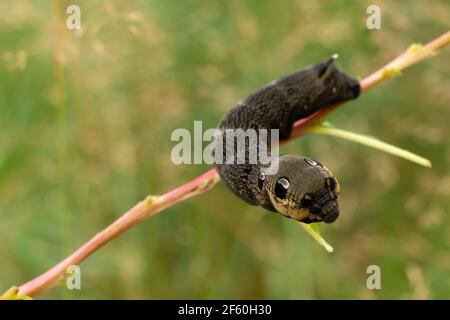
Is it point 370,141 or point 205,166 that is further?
point 205,166

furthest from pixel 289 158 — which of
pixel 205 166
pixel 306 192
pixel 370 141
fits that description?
pixel 205 166

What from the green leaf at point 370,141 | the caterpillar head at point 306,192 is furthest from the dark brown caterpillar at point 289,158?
the green leaf at point 370,141

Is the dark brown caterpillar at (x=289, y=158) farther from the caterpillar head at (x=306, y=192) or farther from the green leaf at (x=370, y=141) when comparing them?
the green leaf at (x=370, y=141)

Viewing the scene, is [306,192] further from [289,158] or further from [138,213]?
[138,213]

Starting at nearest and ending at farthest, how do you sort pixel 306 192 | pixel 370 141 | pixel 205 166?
pixel 306 192
pixel 370 141
pixel 205 166

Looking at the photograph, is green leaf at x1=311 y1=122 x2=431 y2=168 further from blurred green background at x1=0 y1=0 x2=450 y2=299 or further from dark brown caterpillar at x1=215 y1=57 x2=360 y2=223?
blurred green background at x1=0 y1=0 x2=450 y2=299
